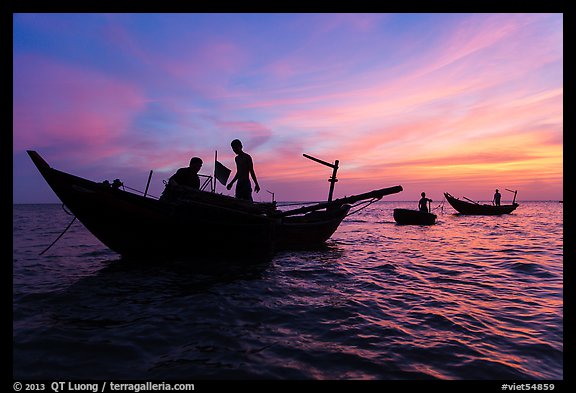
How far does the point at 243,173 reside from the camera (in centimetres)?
969

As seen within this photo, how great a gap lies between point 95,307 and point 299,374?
4.03m

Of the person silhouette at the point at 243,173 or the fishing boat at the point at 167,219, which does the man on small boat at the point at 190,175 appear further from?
the person silhouette at the point at 243,173

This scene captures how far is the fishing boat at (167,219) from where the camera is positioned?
7.10m

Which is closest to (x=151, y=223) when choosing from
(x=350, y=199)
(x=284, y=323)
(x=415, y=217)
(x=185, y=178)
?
(x=185, y=178)

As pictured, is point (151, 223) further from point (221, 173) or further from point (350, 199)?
point (350, 199)

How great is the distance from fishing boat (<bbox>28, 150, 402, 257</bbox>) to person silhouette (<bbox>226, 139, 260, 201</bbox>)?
2.34 ft

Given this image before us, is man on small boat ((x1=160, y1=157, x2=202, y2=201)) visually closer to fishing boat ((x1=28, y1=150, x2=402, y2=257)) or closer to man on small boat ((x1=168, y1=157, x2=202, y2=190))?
man on small boat ((x1=168, y1=157, x2=202, y2=190))

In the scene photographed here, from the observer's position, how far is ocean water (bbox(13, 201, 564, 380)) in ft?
10.1

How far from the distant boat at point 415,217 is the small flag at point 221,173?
2027 centimetres

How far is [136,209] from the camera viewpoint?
754 cm

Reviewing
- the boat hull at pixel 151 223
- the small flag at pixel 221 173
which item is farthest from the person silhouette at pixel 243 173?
the boat hull at pixel 151 223

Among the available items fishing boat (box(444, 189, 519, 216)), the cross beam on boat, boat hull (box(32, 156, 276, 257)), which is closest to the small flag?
boat hull (box(32, 156, 276, 257))
